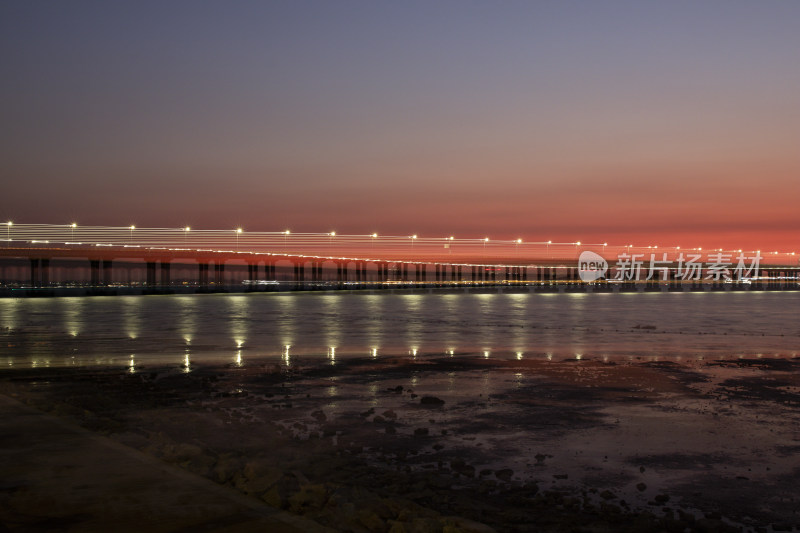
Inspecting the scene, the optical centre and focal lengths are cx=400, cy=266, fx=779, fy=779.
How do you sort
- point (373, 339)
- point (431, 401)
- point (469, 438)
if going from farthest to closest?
point (373, 339), point (431, 401), point (469, 438)

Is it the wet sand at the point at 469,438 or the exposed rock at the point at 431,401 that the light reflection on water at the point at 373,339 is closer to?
the wet sand at the point at 469,438

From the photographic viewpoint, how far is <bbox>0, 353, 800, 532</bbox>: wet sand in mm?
7328

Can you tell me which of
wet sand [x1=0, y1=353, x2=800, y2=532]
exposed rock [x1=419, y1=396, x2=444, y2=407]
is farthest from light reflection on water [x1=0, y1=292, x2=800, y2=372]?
exposed rock [x1=419, y1=396, x2=444, y2=407]

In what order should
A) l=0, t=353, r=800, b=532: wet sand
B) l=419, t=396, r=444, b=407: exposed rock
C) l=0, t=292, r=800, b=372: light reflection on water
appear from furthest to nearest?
l=0, t=292, r=800, b=372: light reflection on water
l=419, t=396, r=444, b=407: exposed rock
l=0, t=353, r=800, b=532: wet sand

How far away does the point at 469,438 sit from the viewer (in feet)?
33.8

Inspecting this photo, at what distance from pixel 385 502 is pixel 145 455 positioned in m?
2.84

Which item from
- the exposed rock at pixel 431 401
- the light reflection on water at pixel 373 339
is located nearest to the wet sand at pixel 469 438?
the exposed rock at pixel 431 401

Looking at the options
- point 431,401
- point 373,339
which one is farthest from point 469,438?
point 373,339

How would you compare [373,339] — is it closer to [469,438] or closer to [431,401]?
[431,401]

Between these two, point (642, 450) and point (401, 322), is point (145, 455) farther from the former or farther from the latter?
point (401, 322)

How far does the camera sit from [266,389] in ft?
47.6

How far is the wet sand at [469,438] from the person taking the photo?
733cm

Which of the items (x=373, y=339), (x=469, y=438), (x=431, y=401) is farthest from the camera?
(x=373, y=339)

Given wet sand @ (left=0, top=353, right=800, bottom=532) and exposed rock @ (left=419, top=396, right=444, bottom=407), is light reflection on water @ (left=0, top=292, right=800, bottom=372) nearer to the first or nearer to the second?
wet sand @ (left=0, top=353, right=800, bottom=532)
